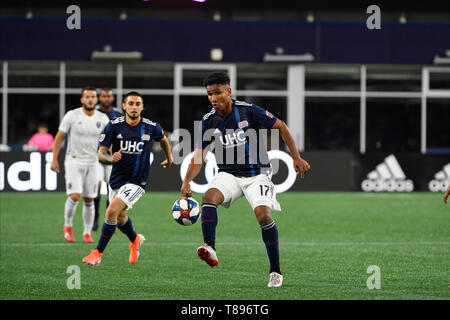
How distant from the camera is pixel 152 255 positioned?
11.2m

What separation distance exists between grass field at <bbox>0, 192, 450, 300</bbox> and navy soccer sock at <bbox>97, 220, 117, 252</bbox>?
28 centimetres

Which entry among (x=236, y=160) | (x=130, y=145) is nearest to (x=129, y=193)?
(x=130, y=145)

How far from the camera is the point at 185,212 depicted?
9125mm

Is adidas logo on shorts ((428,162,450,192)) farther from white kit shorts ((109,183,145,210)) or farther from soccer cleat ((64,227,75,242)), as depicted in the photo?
white kit shorts ((109,183,145,210))

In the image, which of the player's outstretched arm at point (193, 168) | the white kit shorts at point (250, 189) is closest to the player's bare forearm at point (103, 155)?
the player's outstretched arm at point (193, 168)

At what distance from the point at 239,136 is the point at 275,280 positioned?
1.41m

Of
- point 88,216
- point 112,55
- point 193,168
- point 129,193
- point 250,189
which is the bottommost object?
point 88,216

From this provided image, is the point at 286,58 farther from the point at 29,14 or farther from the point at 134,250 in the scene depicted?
the point at 134,250

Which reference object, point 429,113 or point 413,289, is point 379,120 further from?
point 413,289

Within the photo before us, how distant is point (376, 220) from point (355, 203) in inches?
136

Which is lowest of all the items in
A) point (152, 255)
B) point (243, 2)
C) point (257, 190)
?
point (152, 255)

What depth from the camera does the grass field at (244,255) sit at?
8.23m

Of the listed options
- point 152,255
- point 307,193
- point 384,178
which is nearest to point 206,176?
point 307,193

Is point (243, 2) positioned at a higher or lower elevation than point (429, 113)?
higher
